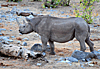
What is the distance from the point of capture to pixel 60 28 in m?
6.11

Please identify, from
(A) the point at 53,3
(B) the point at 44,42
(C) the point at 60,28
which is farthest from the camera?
(A) the point at 53,3

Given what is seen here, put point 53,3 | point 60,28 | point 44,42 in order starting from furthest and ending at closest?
1. point 53,3
2. point 44,42
3. point 60,28

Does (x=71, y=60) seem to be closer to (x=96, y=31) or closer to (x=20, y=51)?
(x=20, y=51)

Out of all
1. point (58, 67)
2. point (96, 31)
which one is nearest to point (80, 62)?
point (58, 67)

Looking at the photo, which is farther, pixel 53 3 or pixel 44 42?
pixel 53 3

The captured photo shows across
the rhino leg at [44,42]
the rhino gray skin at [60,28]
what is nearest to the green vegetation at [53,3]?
the rhino gray skin at [60,28]

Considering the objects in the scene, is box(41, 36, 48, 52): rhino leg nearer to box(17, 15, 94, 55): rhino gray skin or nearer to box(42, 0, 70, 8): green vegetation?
box(17, 15, 94, 55): rhino gray skin

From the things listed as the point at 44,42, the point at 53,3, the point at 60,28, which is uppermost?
the point at 60,28

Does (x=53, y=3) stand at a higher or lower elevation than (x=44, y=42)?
higher

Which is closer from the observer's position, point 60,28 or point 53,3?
point 60,28

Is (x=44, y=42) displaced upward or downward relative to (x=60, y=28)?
downward

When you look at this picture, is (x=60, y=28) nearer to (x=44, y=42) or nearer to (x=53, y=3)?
(x=44, y=42)

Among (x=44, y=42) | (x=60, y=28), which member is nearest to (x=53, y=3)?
(x=44, y=42)

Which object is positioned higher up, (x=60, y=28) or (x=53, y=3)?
(x=60, y=28)
